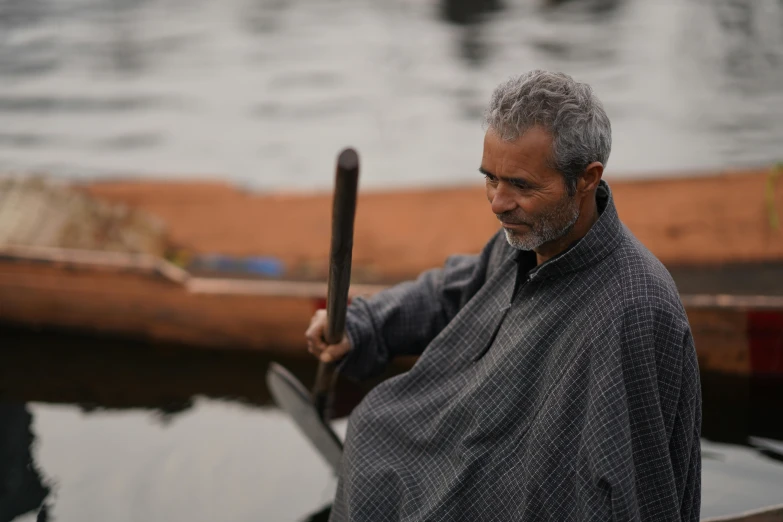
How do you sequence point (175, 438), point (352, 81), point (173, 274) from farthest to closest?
point (352, 81), point (173, 274), point (175, 438)

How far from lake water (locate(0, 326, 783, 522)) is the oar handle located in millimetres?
917

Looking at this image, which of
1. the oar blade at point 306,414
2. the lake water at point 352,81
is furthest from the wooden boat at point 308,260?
the lake water at point 352,81

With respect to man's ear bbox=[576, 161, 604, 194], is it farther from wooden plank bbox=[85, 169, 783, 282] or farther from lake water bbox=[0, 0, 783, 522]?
wooden plank bbox=[85, 169, 783, 282]

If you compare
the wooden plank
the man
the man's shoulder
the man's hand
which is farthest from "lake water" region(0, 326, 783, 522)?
the man's shoulder

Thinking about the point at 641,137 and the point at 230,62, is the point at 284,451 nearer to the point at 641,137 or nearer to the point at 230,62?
the point at 641,137

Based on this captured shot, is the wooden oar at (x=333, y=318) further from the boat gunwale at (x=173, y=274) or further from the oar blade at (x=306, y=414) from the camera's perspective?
the boat gunwale at (x=173, y=274)

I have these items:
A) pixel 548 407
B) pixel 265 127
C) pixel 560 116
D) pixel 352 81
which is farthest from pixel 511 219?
pixel 352 81

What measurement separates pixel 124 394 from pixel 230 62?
5.06 metres

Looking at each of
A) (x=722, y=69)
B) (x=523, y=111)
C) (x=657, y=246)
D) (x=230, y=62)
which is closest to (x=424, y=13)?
(x=230, y=62)

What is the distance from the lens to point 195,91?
6.83 metres

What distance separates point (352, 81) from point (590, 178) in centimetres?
591

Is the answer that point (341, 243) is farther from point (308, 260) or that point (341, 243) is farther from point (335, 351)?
point (308, 260)

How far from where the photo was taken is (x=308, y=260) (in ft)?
10.5

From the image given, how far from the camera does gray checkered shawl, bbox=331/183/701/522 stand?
109 centimetres
